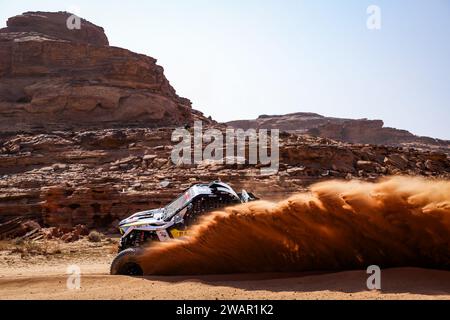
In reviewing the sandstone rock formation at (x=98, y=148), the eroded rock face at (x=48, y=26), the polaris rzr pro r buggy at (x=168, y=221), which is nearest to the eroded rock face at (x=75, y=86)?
the sandstone rock formation at (x=98, y=148)

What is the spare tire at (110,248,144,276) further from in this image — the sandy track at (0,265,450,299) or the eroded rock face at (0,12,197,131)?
the eroded rock face at (0,12,197,131)

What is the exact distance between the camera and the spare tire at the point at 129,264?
7188 mm

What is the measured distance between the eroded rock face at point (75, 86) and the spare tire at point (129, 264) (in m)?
29.0

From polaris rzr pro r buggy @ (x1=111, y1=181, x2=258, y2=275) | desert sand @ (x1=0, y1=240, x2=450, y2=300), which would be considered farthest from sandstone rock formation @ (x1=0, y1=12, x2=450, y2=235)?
desert sand @ (x1=0, y1=240, x2=450, y2=300)

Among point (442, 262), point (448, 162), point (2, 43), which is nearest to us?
point (442, 262)

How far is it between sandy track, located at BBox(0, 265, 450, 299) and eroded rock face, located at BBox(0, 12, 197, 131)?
30.1 metres

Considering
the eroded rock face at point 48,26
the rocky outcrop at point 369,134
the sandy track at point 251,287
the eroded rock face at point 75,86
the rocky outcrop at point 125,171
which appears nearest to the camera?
the sandy track at point 251,287

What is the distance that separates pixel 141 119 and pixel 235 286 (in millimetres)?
32455

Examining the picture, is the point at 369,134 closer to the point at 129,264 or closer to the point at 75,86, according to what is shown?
the point at 75,86

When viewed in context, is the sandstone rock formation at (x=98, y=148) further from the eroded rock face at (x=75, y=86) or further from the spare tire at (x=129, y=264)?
the spare tire at (x=129, y=264)

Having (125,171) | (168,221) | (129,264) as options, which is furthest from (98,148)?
(129,264)

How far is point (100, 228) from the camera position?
21.0m
